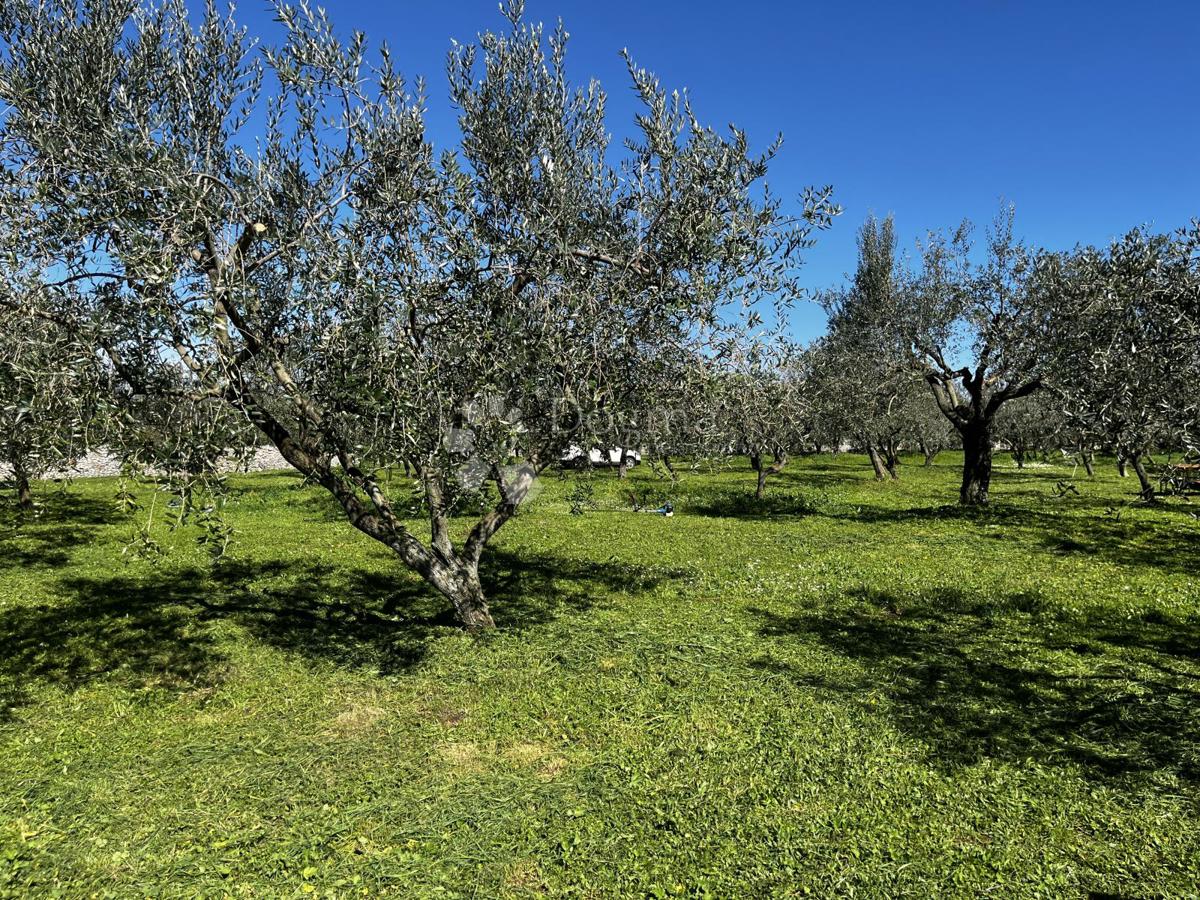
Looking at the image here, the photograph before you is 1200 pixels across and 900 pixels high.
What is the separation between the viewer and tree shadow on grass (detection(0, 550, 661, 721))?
1154 cm

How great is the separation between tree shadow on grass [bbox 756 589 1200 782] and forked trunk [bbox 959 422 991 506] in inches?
536

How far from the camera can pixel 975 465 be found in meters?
29.1

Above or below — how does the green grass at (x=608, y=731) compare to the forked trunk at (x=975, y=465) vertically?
below

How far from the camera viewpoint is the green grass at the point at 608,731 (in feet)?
21.3

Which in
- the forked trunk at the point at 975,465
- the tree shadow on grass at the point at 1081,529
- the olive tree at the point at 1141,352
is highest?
the olive tree at the point at 1141,352

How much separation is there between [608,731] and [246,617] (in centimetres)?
897

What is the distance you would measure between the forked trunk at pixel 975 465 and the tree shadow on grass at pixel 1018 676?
13.6 metres

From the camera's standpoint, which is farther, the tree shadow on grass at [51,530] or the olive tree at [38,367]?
the tree shadow on grass at [51,530]

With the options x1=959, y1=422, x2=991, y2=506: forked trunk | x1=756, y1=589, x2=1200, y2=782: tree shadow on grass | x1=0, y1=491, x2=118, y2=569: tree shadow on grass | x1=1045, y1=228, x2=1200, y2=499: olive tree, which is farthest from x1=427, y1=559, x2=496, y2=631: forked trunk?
x1=959, y1=422, x2=991, y2=506: forked trunk

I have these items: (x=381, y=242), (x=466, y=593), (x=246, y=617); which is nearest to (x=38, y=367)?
(x=381, y=242)

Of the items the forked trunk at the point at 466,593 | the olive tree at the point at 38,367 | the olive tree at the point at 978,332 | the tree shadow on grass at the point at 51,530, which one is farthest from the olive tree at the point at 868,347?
the tree shadow on grass at the point at 51,530

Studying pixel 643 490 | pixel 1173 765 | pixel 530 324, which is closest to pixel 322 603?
pixel 530 324

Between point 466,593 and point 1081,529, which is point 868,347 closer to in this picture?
point 1081,529

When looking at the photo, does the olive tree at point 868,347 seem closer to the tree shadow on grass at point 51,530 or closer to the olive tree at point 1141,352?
the olive tree at point 1141,352
